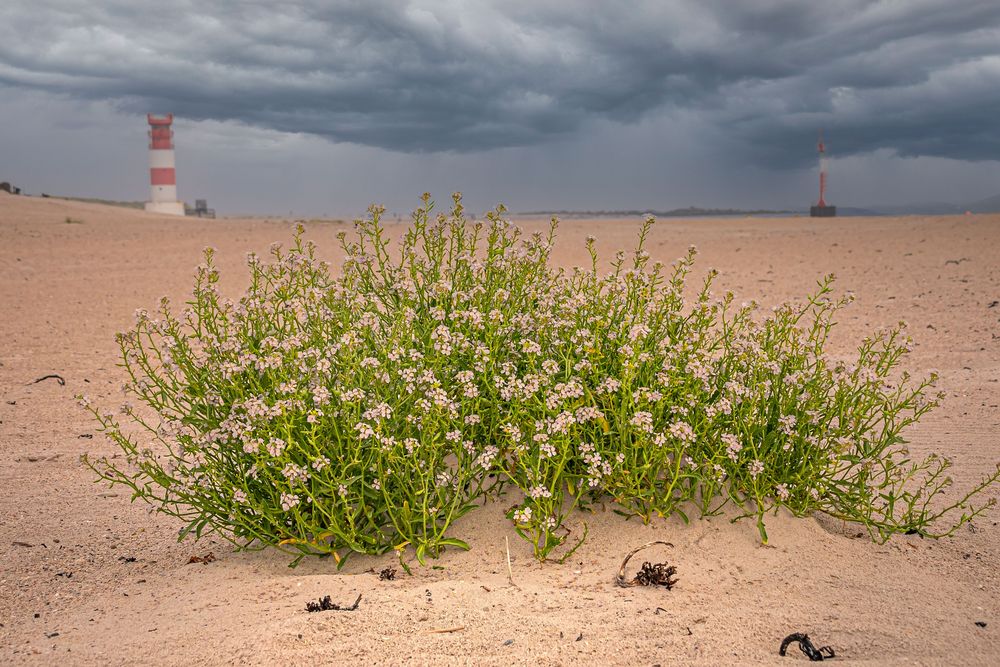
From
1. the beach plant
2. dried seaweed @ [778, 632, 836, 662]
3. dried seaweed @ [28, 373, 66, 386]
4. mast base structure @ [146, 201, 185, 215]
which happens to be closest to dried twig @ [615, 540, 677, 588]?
the beach plant

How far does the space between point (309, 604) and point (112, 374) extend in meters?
7.31

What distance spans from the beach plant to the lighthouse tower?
6959cm

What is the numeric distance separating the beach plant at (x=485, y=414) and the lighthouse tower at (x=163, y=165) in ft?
228

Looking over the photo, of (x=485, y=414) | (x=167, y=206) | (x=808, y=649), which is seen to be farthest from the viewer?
(x=167, y=206)

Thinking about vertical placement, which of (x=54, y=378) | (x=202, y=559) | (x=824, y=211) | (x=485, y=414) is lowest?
(x=202, y=559)

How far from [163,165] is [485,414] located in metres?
73.7

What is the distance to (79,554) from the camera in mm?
5043

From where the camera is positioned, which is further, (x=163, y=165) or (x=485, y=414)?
(x=163, y=165)

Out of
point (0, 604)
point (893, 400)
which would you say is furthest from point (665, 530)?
point (0, 604)

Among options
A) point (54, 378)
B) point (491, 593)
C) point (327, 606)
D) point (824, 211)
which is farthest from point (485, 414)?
point (824, 211)

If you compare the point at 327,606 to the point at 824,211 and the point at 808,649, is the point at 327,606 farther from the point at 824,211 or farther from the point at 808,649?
the point at 824,211

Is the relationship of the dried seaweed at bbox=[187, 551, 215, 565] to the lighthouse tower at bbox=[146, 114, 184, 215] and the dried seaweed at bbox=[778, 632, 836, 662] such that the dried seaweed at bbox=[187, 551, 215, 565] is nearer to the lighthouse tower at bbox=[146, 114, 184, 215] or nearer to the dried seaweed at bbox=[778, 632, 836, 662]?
the dried seaweed at bbox=[778, 632, 836, 662]

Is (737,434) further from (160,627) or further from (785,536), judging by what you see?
(160,627)

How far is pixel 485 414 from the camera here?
457 centimetres
